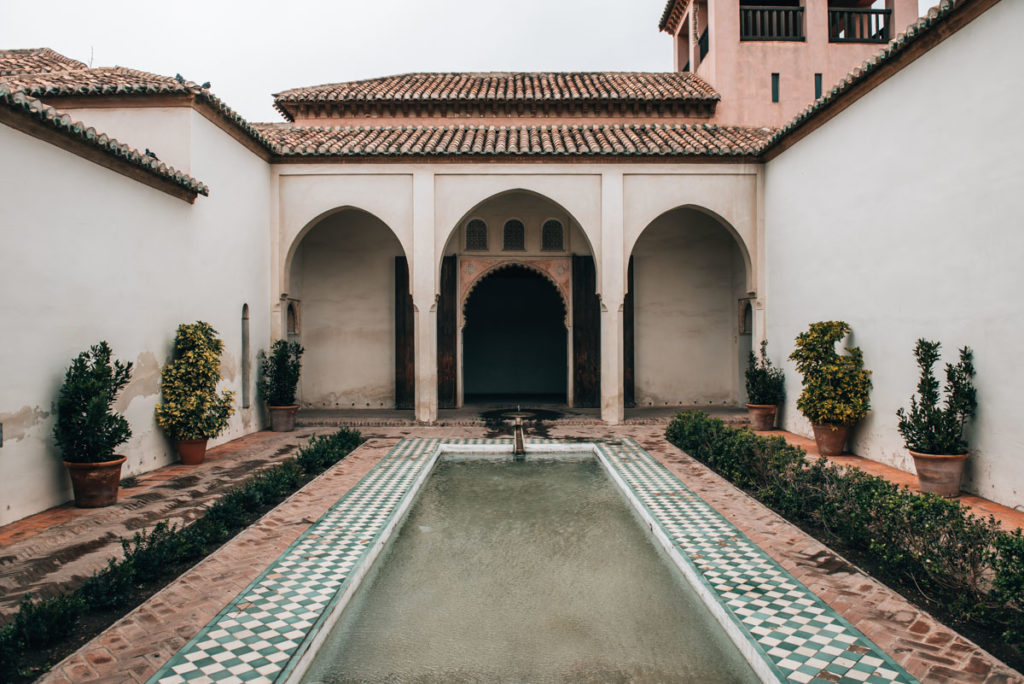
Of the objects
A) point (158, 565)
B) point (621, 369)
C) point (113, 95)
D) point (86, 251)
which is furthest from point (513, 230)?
point (158, 565)

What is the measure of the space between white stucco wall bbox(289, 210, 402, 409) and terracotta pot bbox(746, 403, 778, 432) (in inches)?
293

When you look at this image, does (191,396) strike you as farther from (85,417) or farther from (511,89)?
(511,89)

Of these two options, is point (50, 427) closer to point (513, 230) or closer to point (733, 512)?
point (733, 512)

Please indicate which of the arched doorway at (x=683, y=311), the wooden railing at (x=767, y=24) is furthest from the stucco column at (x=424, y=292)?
the wooden railing at (x=767, y=24)

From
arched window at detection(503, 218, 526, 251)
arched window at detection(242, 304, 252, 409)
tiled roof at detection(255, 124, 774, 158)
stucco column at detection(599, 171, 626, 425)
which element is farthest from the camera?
arched window at detection(503, 218, 526, 251)

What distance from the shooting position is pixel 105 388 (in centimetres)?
682

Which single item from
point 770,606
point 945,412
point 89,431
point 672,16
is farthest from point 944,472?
point 672,16

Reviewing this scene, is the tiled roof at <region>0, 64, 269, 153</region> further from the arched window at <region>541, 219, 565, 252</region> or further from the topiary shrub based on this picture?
the arched window at <region>541, 219, 565, 252</region>

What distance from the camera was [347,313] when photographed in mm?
14719

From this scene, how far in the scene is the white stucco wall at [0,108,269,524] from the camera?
6.22 metres

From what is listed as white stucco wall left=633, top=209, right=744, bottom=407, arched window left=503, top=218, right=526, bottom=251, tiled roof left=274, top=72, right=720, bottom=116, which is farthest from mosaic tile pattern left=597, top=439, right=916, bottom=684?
tiled roof left=274, top=72, right=720, bottom=116

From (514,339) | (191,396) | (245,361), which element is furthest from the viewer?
(514,339)

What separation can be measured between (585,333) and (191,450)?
816 cm

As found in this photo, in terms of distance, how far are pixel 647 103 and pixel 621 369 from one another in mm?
6499
